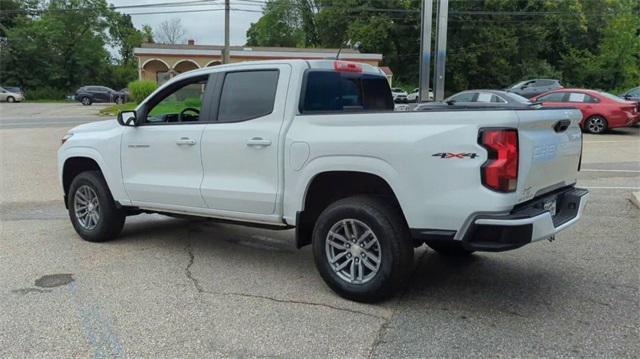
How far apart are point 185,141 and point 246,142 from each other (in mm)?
805

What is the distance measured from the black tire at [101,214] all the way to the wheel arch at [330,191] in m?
2.56

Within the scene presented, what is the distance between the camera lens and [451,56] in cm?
5619

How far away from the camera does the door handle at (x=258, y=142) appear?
4.79 metres

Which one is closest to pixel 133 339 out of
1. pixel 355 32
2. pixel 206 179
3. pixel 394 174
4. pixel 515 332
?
pixel 206 179

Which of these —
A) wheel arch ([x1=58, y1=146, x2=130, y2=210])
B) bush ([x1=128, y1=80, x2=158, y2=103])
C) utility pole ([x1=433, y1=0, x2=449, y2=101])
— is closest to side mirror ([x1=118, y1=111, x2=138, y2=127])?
wheel arch ([x1=58, y1=146, x2=130, y2=210])

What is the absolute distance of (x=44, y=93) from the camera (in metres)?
63.2

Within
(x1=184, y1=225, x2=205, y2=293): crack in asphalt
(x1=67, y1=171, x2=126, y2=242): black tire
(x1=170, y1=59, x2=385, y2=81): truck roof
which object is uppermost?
(x1=170, y1=59, x2=385, y2=81): truck roof

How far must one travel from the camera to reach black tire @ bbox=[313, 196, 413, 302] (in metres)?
4.19

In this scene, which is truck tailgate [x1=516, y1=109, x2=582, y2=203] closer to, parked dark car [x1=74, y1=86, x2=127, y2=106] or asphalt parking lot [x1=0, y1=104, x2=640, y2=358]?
asphalt parking lot [x1=0, y1=104, x2=640, y2=358]

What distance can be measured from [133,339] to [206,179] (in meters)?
1.82

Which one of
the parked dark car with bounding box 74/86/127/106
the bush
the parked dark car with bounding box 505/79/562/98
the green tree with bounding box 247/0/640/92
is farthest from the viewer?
the green tree with bounding box 247/0/640/92

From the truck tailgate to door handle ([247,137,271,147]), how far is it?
206 cm

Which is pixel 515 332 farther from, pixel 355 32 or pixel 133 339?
pixel 355 32

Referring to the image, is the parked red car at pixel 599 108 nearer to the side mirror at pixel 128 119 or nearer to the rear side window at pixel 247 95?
the rear side window at pixel 247 95
